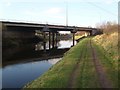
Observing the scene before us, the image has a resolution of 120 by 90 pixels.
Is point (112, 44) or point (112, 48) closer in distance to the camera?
point (112, 48)

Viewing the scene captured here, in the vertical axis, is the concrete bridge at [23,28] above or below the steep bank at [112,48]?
above

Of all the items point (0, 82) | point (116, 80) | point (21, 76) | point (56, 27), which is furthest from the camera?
point (56, 27)

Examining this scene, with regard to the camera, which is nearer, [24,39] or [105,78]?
[105,78]

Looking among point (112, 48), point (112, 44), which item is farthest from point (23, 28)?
point (112, 48)

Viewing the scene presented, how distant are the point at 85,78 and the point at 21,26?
7354 centimetres

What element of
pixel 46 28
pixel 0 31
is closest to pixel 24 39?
pixel 46 28

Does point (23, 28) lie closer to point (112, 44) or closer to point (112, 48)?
point (112, 44)

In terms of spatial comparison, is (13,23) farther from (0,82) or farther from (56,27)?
(0,82)

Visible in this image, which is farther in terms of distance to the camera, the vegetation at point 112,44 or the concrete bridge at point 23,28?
the concrete bridge at point 23,28

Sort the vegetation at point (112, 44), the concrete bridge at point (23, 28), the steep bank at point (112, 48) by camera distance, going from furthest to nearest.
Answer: the concrete bridge at point (23, 28), the vegetation at point (112, 44), the steep bank at point (112, 48)

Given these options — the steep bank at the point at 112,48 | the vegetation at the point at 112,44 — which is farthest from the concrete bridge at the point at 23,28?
the steep bank at the point at 112,48

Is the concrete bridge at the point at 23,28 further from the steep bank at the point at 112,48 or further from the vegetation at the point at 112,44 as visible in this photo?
the steep bank at the point at 112,48

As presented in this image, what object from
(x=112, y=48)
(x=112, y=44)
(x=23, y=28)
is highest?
(x=23, y=28)

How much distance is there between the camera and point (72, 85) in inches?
739
